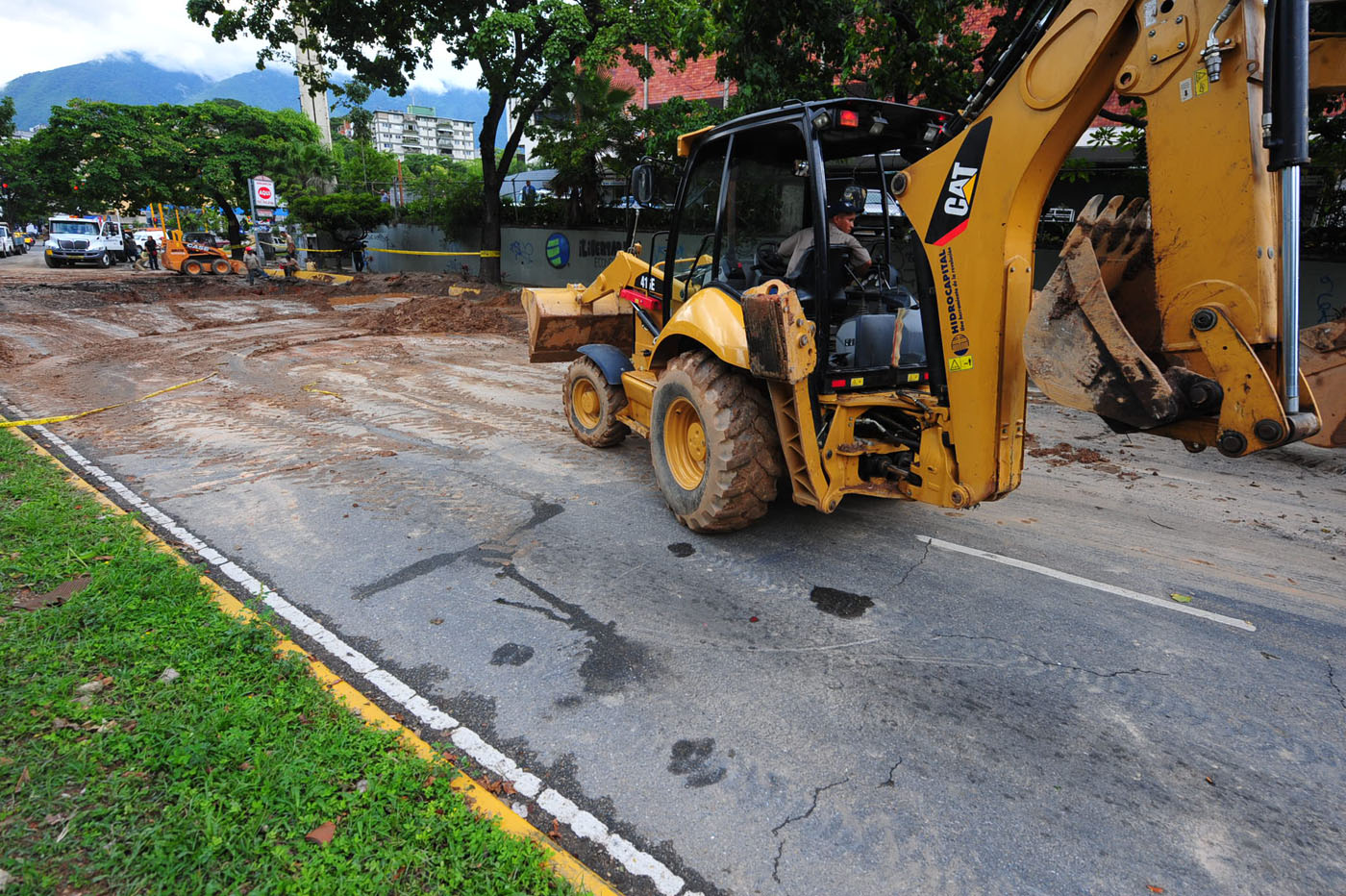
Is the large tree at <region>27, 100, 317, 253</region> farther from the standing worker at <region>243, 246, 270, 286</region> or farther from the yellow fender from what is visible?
the yellow fender

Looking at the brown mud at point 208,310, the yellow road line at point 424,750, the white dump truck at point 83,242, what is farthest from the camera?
the white dump truck at point 83,242

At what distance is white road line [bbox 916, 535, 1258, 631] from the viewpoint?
13.2ft

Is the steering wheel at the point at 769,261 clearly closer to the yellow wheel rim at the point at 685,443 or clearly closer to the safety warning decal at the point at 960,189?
the yellow wheel rim at the point at 685,443

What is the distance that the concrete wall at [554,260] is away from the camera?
1109 centimetres

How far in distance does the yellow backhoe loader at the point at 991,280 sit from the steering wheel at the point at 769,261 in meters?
0.02

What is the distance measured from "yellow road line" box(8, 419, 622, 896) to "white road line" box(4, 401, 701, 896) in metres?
0.11

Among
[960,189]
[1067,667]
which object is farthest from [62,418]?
[1067,667]

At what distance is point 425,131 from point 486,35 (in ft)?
620

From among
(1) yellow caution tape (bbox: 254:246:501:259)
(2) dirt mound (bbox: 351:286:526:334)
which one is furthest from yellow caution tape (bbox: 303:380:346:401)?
(1) yellow caution tape (bbox: 254:246:501:259)

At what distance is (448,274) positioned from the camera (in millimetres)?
25797

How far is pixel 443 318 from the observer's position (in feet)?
50.9

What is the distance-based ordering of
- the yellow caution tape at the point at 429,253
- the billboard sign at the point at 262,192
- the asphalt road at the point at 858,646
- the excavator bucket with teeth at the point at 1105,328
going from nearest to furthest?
the asphalt road at the point at 858,646 → the excavator bucket with teeth at the point at 1105,328 → the yellow caution tape at the point at 429,253 → the billboard sign at the point at 262,192

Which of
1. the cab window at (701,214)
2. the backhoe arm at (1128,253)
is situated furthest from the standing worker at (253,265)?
the backhoe arm at (1128,253)

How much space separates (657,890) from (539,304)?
5769 mm
